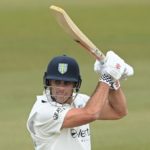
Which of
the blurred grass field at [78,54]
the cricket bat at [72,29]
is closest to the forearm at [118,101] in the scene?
the cricket bat at [72,29]

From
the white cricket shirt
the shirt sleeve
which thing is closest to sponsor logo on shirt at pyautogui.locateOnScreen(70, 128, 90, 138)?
the white cricket shirt

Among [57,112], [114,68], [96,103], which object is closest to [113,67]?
[114,68]

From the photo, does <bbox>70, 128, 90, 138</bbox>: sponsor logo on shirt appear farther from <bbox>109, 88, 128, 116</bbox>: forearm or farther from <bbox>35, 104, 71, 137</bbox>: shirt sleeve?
<bbox>109, 88, 128, 116</bbox>: forearm

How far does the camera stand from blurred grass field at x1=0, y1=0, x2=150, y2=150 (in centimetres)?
1027

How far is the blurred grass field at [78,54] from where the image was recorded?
10266 millimetres

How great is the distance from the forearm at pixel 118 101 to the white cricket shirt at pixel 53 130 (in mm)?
423

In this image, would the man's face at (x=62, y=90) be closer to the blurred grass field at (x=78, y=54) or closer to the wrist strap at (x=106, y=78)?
the wrist strap at (x=106, y=78)

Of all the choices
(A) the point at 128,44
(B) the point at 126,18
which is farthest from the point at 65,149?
(B) the point at 126,18

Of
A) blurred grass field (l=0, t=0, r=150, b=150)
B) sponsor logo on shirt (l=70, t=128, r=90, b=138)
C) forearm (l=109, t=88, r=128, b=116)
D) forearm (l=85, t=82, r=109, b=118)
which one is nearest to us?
forearm (l=85, t=82, r=109, b=118)

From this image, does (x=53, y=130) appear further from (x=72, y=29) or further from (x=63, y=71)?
(x=72, y=29)

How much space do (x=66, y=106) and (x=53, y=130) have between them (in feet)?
0.64

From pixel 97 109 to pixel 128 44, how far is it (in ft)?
42.4

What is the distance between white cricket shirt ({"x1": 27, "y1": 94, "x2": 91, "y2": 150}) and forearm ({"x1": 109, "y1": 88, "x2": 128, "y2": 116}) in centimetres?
Answer: 42

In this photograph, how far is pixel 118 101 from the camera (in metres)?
5.72
